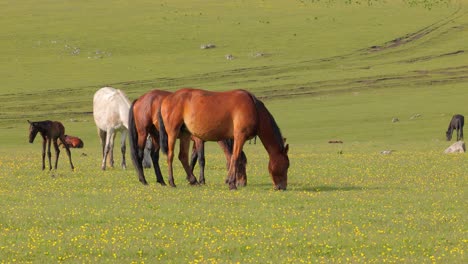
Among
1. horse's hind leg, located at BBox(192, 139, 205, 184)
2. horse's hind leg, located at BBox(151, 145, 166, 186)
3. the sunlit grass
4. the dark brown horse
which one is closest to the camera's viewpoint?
the sunlit grass

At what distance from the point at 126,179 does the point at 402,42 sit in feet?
220

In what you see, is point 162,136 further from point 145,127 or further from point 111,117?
point 111,117

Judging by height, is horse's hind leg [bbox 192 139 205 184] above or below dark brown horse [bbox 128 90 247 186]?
below

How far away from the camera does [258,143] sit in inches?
1838

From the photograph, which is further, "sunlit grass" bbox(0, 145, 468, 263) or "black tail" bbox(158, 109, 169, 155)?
"black tail" bbox(158, 109, 169, 155)

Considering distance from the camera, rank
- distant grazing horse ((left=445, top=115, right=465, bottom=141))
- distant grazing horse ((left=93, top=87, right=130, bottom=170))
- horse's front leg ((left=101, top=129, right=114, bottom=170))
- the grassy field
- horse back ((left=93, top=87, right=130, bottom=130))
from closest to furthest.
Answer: the grassy field → horse's front leg ((left=101, top=129, right=114, bottom=170)) → distant grazing horse ((left=93, top=87, right=130, bottom=170)) → horse back ((left=93, top=87, right=130, bottom=130)) → distant grazing horse ((left=445, top=115, right=465, bottom=141))

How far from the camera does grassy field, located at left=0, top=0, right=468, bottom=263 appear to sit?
14.8 m

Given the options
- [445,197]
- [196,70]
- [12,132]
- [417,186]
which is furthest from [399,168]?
[196,70]

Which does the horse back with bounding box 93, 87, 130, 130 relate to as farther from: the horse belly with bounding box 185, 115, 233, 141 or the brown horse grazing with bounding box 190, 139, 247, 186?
the horse belly with bounding box 185, 115, 233, 141

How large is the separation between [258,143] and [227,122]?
24.8m

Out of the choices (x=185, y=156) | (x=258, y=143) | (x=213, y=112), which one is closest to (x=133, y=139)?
(x=185, y=156)

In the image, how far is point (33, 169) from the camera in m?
27.5

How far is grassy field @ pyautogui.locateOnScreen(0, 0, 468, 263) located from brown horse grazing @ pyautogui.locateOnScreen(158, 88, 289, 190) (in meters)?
0.73

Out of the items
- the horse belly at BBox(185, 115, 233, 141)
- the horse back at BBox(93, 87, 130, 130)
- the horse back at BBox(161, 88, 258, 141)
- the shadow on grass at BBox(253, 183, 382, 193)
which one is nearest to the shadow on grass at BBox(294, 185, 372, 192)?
the shadow on grass at BBox(253, 183, 382, 193)
